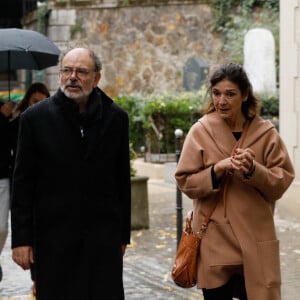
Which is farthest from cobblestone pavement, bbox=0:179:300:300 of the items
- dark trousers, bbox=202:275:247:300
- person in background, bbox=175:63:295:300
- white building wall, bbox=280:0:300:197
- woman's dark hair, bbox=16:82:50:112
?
person in background, bbox=175:63:295:300

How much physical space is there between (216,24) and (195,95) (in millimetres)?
6850

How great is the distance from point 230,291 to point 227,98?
106cm

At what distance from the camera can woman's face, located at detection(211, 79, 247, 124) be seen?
15.8 feet

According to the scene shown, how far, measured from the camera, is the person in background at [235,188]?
468 centimetres

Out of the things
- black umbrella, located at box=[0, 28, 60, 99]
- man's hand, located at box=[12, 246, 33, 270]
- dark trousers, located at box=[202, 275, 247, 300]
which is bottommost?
dark trousers, located at box=[202, 275, 247, 300]

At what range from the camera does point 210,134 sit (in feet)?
15.9

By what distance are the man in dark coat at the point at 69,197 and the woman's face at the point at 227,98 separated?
2.16 ft

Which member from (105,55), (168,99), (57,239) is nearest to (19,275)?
(57,239)

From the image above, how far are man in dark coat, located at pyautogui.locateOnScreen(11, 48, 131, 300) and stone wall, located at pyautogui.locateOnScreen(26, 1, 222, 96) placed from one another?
70.1 ft

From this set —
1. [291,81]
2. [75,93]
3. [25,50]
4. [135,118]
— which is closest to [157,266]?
[25,50]

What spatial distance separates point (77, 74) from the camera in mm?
4598

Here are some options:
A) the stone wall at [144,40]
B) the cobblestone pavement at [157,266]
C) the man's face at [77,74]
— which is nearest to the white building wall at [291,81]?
the cobblestone pavement at [157,266]

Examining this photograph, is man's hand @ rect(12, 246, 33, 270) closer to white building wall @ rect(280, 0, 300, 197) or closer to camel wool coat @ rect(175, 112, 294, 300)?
camel wool coat @ rect(175, 112, 294, 300)

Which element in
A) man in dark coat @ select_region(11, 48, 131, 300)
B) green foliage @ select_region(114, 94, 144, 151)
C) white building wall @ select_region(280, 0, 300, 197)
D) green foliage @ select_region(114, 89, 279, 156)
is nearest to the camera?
man in dark coat @ select_region(11, 48, 131, 300)
